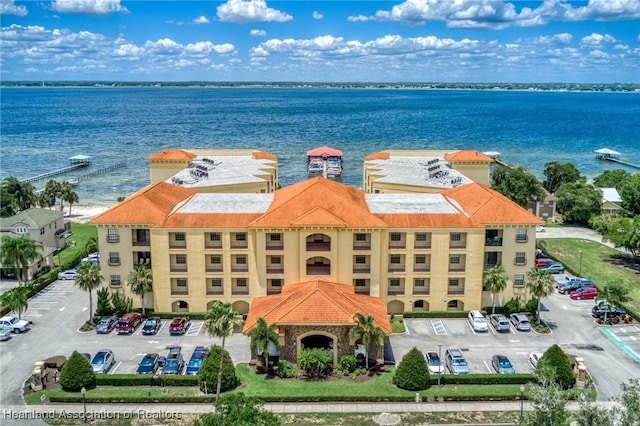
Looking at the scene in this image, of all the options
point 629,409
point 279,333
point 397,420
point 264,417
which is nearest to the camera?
point 629,409

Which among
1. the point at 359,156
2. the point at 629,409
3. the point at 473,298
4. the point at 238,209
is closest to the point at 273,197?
the point at 238,209

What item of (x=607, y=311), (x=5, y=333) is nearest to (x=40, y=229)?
(x=5, y=333)

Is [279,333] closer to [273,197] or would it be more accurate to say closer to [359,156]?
[273,197]

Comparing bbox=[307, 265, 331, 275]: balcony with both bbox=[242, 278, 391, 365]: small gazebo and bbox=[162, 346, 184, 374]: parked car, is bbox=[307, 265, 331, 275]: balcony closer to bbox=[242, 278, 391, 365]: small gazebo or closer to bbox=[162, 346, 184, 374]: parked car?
bbox=[242, 278, 391, 365]: small gazebo

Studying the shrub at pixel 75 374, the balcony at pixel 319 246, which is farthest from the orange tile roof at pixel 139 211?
the shrub at pixel 75 374

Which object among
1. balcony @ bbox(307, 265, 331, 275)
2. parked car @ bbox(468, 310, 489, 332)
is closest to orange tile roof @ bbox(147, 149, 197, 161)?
balcony @ bbox(307, 265, 331, 275)

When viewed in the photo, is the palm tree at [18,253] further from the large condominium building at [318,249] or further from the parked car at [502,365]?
the parked car at [502,365]

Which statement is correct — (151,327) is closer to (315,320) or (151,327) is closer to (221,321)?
(221,321)
